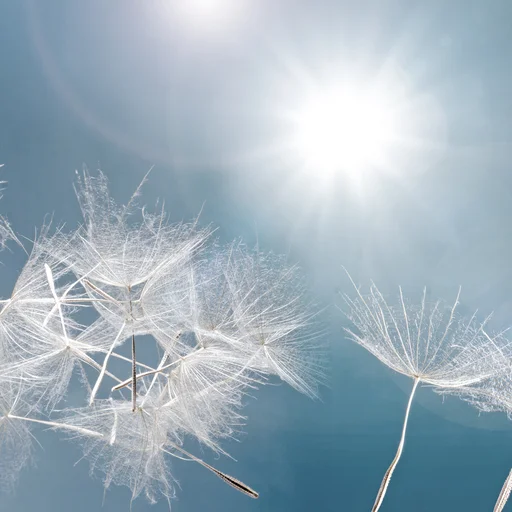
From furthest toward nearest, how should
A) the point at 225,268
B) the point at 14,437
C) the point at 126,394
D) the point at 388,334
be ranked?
the point at 126,394
the point at 14,437
the point at 225,268
the point at 388,334

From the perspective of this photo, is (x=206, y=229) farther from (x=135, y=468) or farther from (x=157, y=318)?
(x=135, y=468)

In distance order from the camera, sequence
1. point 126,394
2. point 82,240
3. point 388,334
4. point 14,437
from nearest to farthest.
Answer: point 388,334 < point 82,240 < point 14,437 < point 126,394

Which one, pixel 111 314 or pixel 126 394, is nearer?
pixel 111 314

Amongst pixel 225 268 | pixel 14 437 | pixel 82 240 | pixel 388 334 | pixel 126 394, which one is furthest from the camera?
pixel 126 394

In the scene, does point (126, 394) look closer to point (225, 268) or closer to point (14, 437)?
point (14, 437)

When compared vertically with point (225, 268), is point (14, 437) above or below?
below

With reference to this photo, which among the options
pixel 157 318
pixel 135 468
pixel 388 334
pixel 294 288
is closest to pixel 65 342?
pixel 157 318

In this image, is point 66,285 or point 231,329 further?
point 231,329

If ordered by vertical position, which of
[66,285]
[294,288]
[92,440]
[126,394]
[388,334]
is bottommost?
[92,440]

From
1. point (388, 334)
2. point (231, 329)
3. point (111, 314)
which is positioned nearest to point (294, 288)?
point (231, 329)
